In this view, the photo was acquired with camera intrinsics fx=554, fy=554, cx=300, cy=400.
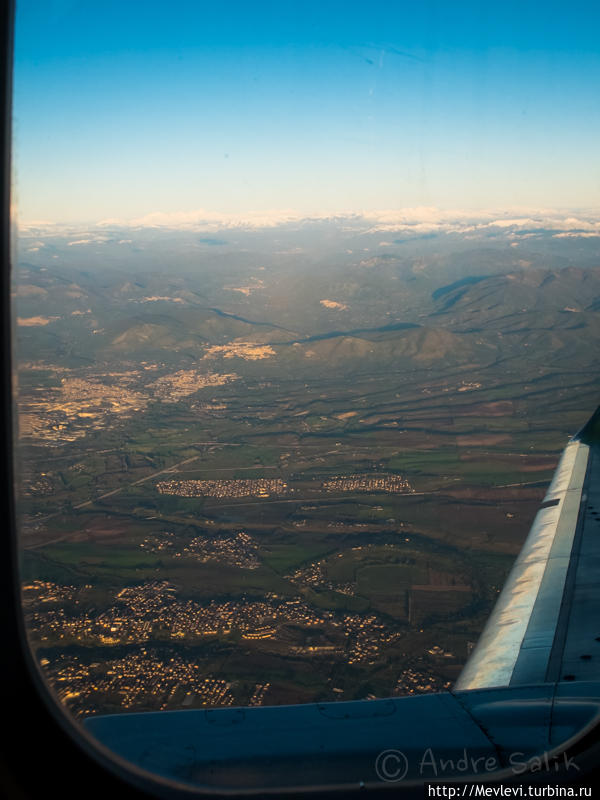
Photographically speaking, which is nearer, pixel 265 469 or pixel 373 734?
pixel 373 734

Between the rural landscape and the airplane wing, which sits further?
the rural landscape

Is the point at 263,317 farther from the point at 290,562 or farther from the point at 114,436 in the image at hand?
the point at 290,562
